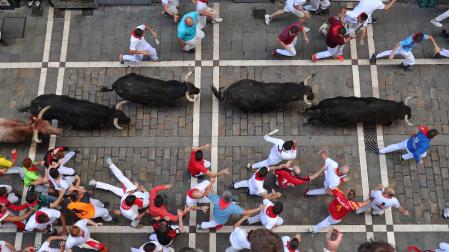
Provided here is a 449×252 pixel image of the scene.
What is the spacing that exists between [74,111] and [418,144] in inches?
370

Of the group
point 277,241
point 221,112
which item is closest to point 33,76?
point 221,112

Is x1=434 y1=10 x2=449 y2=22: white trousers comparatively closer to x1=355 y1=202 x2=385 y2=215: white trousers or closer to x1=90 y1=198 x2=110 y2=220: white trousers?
x1=355 y1=202 x2=385 y2=215: white trousers

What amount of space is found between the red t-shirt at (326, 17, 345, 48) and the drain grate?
274 cm

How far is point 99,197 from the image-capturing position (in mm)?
14062

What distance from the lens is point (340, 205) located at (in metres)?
12.0

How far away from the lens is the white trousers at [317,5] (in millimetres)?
16109

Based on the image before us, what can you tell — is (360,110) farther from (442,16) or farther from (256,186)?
(442,16)

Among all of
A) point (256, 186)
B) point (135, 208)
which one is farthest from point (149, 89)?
point (256, 186)

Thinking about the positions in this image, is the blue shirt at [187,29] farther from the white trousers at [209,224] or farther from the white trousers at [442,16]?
the white trousers at [442,16]

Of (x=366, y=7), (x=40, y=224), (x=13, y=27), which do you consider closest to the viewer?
(x=40, y=224)

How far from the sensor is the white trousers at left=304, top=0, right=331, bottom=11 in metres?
16.1

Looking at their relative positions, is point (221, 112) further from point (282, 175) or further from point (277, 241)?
point (277, 241)

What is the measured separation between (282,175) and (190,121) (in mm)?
3590

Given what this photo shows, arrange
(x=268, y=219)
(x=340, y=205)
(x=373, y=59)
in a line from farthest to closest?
1. (x=373, y=59)
2. (x=340, y=205)
3. (x=268, y=219)
